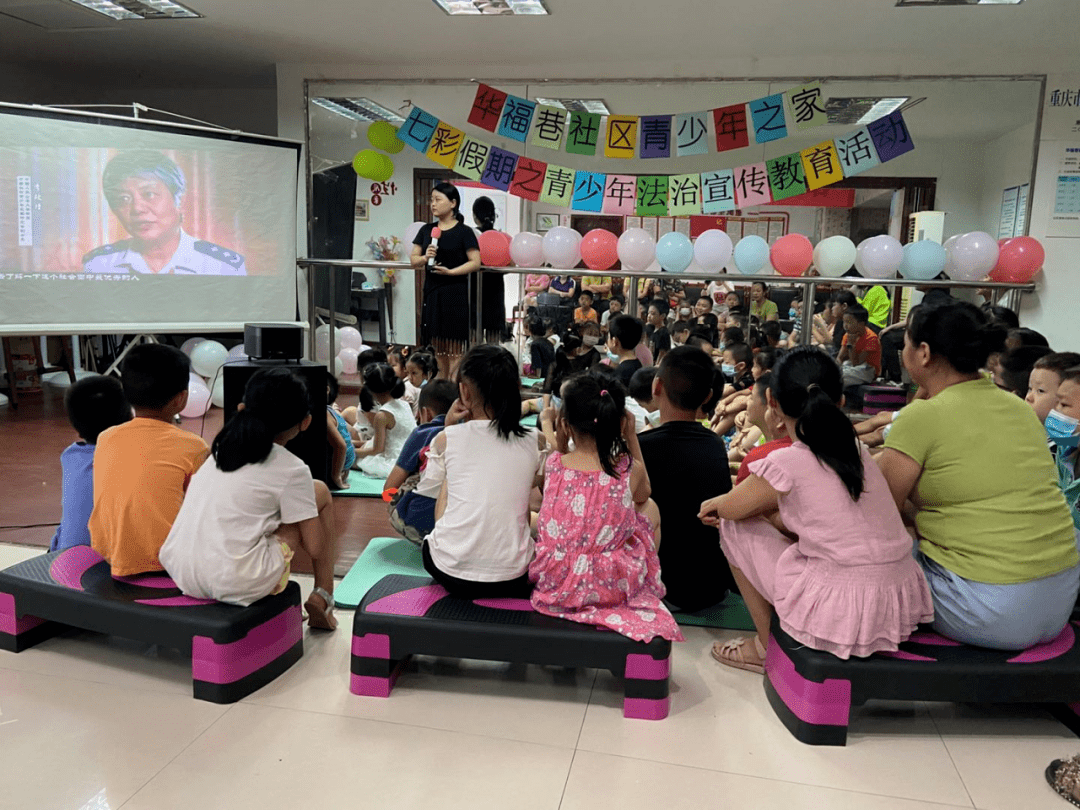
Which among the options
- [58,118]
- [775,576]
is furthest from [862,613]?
[58,118]

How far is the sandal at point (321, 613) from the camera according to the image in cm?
241

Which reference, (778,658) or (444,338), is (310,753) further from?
(444,338)

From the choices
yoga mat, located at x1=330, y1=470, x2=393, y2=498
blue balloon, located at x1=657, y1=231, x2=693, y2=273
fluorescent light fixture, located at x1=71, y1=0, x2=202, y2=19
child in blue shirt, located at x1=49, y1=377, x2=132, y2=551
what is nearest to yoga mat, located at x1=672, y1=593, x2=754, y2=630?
yoga mat, located at x1=330, y1=470, x2=393, y2=498

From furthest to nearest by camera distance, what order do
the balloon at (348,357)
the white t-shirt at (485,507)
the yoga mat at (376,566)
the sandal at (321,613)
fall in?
1. the balloon at (348,357)
2. the yoga mat at (376,566)
3. the sandal at (321,613)
4. the white t-shirt at (485,507)

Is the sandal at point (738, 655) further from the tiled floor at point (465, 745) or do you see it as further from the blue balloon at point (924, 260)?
the blue balloon at point (924, 260)

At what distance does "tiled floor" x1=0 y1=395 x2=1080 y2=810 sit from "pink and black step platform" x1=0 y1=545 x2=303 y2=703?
59 mm

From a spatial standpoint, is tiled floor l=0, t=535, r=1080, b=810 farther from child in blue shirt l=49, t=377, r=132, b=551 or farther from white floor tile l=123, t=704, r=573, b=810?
child in blue shirt l=49, t=377, r=132, b=551

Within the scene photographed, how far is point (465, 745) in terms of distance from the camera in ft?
6.23

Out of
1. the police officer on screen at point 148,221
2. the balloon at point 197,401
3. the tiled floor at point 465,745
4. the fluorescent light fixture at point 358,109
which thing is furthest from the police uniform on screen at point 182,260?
the tiled floor at point 465,745

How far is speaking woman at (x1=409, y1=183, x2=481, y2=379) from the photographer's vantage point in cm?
503

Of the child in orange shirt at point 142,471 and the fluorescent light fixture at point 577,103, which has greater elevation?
the fluorescent light fixture at point 577,103

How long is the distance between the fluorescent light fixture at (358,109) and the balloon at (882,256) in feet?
10.8

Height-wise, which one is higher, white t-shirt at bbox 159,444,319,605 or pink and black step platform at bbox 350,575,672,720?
white t-shirt at bbox 159,444,319,605

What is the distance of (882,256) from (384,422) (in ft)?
10.0
